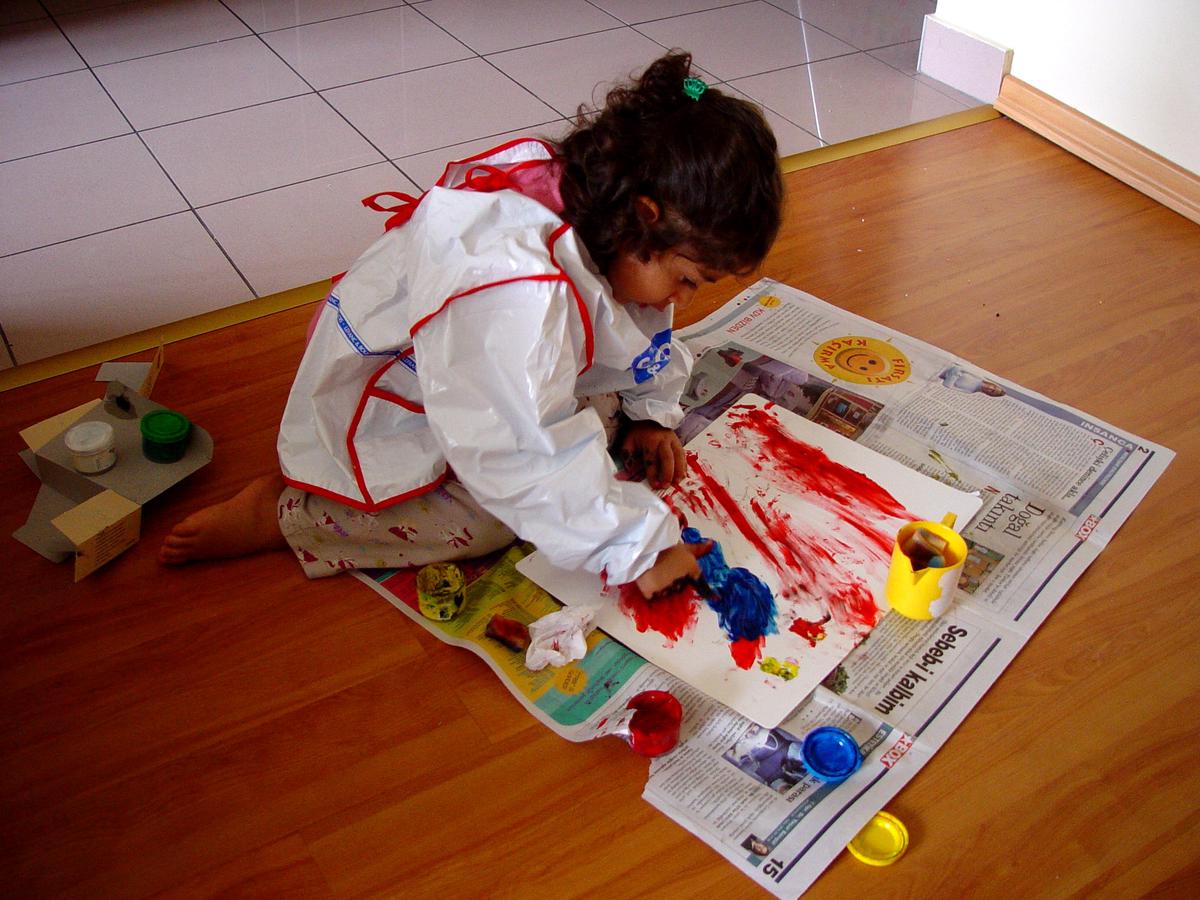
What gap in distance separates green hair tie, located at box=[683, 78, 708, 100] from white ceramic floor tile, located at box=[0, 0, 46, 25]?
6.56 ft

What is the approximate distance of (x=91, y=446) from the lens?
4.03 ft

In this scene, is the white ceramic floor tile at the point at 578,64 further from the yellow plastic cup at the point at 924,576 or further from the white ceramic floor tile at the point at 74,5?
the yellow plastic cup at the point at 924,576

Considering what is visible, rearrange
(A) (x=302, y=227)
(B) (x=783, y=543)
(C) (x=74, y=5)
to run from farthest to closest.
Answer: (C) (x=74, y=5) → (A) (x=302, y=227) → (B) (x=783, y=543)

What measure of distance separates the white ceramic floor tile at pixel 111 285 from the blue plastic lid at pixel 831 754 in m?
1.02

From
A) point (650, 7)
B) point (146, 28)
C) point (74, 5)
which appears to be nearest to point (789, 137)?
point (650, 7)

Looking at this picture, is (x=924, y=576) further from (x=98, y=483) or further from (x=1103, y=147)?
(x=1103, y=147)

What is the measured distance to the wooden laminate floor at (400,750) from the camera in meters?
0.92

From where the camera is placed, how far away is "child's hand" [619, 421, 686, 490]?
1246 mm

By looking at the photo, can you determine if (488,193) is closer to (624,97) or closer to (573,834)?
(624,97)

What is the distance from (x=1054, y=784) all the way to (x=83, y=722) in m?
0.86

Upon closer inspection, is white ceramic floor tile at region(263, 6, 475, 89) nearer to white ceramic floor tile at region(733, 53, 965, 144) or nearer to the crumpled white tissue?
white ceramic floor tile at region(733, 53, 965, 144)

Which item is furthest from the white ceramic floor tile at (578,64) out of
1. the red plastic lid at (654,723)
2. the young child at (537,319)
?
the red plastic lid at (654,723)

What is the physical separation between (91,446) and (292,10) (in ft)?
5.08

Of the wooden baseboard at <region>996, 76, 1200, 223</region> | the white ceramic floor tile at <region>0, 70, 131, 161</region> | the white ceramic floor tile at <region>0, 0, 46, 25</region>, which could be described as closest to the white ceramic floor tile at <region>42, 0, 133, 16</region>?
the white ceramic floor tile at <region>0, 0, 46, 25</region>
